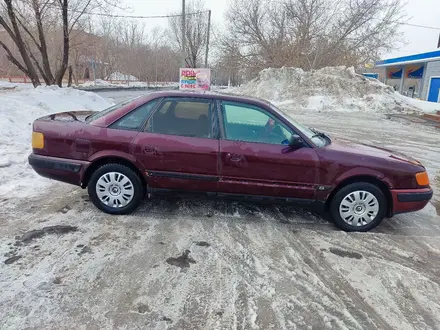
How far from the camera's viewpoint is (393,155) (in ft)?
13.1

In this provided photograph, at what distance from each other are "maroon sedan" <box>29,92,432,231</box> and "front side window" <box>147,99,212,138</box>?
12 millimetres

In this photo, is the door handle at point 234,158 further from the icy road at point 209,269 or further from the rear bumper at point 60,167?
the rear bumper at point 60,167

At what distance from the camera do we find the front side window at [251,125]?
3.78 meters

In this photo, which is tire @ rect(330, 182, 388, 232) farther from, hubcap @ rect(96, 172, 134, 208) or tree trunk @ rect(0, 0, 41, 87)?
tree trunk @ rect(0, 0, 41, 87)

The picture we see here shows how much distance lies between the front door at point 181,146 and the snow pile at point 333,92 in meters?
18.4

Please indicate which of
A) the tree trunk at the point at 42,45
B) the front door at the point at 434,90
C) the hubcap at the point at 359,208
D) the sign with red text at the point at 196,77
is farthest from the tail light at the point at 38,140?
the front door at the point at 434,90

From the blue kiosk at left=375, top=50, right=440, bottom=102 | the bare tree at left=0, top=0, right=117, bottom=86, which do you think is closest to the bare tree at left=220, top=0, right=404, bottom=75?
the blue kiosk at left=375, top=50, right=440, bottom=102

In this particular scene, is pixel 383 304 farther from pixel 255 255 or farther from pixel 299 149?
pixel 299 149

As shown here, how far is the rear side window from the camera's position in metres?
3.85

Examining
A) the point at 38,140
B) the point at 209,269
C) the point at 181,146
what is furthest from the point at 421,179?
the point at 38,140

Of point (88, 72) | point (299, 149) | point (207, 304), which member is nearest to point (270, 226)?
point (299, 149)

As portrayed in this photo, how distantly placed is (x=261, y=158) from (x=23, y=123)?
246 inches

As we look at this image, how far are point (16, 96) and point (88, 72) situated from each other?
6063 cm

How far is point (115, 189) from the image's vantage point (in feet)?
12.8
